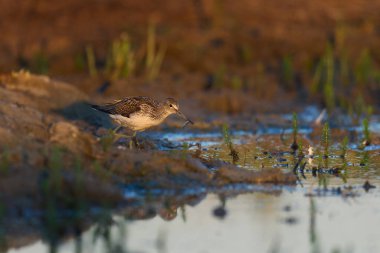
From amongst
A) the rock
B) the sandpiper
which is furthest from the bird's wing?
the rock

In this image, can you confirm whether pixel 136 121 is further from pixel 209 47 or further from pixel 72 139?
pixel 209 47

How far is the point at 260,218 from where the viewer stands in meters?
8.34

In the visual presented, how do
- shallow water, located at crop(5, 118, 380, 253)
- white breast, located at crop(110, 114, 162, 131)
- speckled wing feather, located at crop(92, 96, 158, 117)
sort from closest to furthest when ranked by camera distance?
shallow water, located at crop(5, 118, 380, 253)
white breast, located at crop(110, 114, 162, 131)
speckled wing feather, located at crop(92, 96, 158, 117)

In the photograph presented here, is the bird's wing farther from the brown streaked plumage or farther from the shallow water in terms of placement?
the shallow water

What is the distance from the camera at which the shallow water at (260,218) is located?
24.3ft

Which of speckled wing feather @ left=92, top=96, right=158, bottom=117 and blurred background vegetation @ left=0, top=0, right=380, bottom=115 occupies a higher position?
blurred background vegetation @ left=0, top=0, right=380, bottom=115

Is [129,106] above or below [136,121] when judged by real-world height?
above

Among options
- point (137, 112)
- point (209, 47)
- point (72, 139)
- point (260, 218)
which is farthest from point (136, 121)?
point (209, 47)

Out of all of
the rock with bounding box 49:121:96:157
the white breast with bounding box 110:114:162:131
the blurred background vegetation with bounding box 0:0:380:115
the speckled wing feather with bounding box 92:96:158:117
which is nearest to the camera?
the rock with bounding box 49:121:96:157

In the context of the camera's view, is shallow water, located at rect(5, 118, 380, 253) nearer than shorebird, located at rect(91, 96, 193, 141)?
Yes

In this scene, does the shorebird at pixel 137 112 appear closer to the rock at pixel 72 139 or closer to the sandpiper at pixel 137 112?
the sandpiper at pixel 137 112

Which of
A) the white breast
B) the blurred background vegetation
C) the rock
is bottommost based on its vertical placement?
the rock

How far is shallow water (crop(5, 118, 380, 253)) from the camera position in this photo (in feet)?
24.3

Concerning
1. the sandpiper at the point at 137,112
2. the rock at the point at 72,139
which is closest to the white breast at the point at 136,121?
the sandpiper at the point at 137,112
